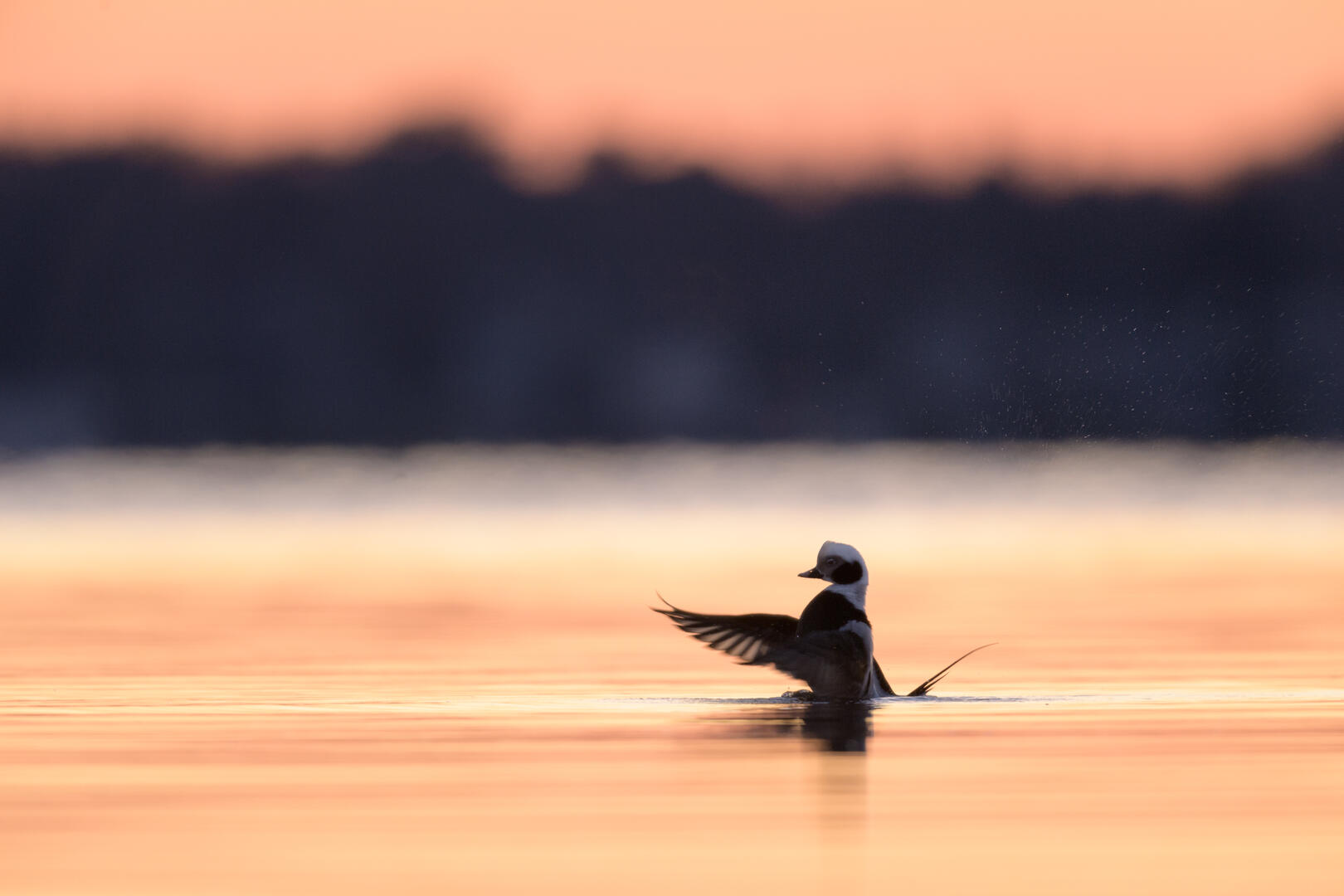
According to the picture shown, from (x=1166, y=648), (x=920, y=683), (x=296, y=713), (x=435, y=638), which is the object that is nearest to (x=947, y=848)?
(x=296, y=713)

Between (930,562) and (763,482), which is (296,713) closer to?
(930,562)

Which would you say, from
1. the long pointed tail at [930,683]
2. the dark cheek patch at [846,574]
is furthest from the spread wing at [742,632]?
the long pointed tail at [930,683]

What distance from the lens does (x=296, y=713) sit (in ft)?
43.7

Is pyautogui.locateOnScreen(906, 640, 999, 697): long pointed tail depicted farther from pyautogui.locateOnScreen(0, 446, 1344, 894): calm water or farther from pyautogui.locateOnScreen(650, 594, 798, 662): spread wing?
pyautogui.locateOnScreen(650, 594, 798, 662): spread wing

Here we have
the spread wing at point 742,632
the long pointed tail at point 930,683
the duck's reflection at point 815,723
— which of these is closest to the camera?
the duck's reflection at point 815,723

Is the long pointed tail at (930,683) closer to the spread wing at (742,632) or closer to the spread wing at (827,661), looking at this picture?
the spread wing at (827,661)

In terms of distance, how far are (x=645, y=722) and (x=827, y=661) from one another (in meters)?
1.64

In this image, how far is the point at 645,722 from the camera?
13070 millimetres

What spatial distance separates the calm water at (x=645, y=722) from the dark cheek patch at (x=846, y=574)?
2.77 feet

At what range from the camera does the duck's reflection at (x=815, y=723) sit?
12.4m

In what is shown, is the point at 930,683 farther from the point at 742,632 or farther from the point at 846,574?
the point at 742,632

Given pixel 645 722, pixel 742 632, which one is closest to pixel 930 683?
pixel 742 632

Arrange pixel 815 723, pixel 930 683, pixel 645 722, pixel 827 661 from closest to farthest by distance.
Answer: pixel 645 722
pixel 815 723
pixel 827 661
pixel 930 683

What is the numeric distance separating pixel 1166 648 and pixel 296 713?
629 cm
